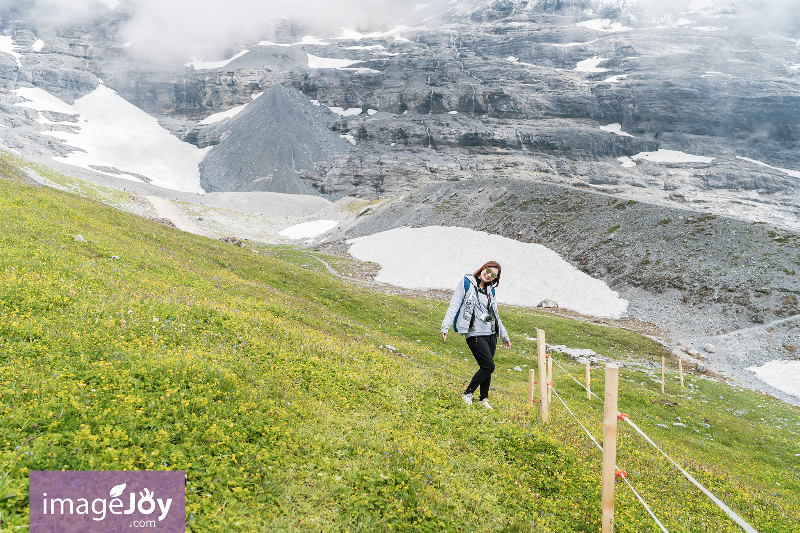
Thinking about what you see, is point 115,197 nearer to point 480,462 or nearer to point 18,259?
point 18,259

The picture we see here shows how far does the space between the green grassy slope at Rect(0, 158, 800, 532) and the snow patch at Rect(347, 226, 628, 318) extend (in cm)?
2554

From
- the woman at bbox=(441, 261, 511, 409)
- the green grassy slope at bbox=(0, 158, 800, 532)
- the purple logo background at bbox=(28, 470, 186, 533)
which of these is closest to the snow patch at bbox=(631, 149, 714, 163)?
the green grassy slope at bbox=(0, 158, 800, 532)

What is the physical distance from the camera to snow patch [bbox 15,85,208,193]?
138m

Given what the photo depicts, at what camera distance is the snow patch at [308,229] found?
3435 inches

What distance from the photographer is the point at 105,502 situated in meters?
4.76

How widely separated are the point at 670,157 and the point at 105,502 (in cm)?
19971

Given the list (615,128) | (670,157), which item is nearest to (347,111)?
(615,128)

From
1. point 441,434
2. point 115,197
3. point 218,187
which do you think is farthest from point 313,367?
point 218,187

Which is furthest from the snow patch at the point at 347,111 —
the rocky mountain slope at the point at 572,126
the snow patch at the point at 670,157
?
the snow patch at the point at 670,157

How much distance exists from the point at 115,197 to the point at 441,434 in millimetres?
83616

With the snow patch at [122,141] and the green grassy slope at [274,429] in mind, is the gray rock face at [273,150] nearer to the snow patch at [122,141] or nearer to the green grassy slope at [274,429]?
the snow patch at [122,141]

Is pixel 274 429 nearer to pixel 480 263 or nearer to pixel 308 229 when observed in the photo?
pixel 480 263

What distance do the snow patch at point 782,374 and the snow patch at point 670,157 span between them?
16126 centimetres

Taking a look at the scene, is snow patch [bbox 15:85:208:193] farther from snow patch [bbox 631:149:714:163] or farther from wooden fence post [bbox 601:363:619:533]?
snow patch [bbox 631:149:714:163]
